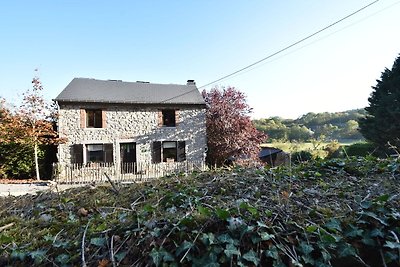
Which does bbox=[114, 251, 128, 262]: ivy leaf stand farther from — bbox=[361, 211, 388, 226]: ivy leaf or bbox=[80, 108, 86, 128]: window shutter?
bbox=[80, 108, 86, 128]: window shutter

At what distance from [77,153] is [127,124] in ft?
11.1

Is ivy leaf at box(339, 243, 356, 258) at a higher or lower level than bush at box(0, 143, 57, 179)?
higher

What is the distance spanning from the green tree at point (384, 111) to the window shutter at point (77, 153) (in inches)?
749

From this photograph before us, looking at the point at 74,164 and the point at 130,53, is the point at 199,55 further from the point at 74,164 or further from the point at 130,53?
the point at 74,164

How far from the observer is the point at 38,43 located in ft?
33.5

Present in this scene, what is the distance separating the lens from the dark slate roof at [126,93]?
589 inches

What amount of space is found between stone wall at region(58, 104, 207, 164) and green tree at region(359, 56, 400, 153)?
481 inches

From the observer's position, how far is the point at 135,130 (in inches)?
620

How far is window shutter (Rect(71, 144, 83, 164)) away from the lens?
14.6 metres

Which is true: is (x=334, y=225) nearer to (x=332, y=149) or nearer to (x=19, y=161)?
(x=332, y=149)

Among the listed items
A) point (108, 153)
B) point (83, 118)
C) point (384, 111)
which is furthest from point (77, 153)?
point (384, 111)

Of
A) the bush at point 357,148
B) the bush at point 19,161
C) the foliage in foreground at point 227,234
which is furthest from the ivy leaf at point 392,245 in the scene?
the bush at point 357,148

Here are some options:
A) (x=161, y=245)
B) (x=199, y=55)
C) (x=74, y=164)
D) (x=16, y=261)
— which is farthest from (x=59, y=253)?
(x=74, y=164)

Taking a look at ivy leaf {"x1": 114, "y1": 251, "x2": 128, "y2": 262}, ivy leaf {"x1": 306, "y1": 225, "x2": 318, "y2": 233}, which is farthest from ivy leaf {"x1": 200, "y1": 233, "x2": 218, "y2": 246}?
ivy leaf {"x1": 306, "y1": 225, "x2": 318, "y2": 233}
